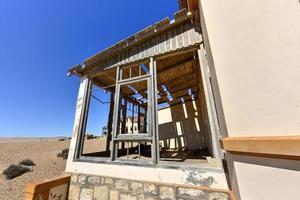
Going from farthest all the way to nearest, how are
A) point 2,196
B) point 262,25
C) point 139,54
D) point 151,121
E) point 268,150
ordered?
point 2,196 → point 139,54 → point 151,121 → point 262,25 → point 268,150

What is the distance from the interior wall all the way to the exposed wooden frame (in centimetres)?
494

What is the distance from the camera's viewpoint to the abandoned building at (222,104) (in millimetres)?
1156

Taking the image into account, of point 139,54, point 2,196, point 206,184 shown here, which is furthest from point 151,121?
point 2,196

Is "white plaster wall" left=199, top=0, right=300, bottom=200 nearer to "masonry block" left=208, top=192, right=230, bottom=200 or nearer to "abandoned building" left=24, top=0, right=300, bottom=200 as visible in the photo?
"abandoned building" left=24, top=0, right=300, bottom=200

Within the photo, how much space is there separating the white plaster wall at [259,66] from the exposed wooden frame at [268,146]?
8cm

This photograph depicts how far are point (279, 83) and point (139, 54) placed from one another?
294cm

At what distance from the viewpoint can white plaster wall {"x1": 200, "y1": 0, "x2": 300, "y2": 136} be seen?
3.76 feet

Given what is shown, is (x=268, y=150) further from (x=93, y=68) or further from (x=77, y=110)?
(x=93, y=68)

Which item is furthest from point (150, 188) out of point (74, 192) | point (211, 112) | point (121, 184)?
point (74, 192)

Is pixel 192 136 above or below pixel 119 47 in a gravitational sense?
below

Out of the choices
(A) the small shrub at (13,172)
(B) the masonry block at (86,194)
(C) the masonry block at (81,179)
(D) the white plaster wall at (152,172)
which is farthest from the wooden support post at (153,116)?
(A) the small shrub at (13,172)

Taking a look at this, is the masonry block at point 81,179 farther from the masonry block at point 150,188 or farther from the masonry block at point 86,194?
the masonry block at point 150,188

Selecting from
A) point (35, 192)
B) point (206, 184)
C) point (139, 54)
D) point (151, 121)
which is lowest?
point (35, 192)

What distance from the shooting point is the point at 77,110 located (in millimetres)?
3902
